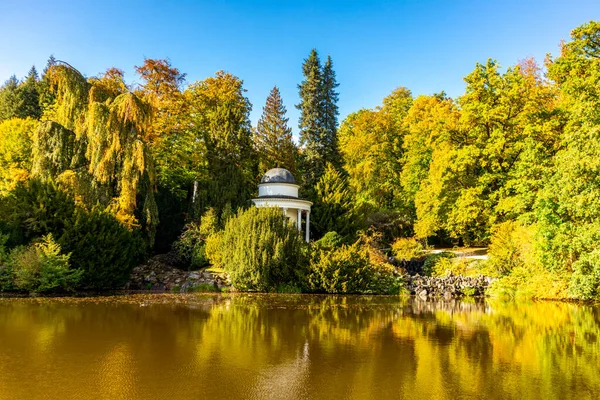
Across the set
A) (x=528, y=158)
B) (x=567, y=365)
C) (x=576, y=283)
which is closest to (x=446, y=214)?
(x=528, y=158)

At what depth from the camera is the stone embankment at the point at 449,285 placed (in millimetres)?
23438

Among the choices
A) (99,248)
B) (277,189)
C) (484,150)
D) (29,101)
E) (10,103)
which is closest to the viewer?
(99,248)

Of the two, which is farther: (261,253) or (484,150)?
(484,150)

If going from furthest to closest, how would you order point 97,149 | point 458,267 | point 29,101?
point 29,101 < point 458,267 < point 97,149

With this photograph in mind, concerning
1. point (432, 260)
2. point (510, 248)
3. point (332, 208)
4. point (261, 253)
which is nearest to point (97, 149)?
point (261, 253)

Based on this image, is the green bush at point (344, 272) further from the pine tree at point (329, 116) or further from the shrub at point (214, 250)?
the pine tree at point (329, 116)

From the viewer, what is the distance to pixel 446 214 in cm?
3091

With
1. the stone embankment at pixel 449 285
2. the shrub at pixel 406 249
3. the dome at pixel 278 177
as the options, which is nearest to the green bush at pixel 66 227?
the dome at pixel 278 177

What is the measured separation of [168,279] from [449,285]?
47.9 feet

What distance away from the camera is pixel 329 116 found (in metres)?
40.4

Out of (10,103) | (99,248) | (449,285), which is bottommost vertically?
(449,285)

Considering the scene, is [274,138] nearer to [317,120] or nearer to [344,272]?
[317,120]

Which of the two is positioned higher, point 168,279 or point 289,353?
point 168,279

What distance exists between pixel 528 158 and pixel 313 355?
1862 centimetres
